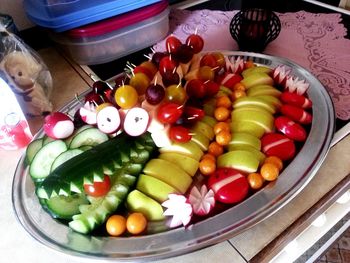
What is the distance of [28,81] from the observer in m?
0.68

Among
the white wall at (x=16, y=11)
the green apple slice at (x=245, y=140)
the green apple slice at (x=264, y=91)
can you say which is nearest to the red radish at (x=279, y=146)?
the green apple slice at (x=245, y=140)

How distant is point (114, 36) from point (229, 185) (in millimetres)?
539

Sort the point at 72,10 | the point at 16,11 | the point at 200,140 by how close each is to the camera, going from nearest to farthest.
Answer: the point at 200,140 < the point at 72,10 < the point at 16,11

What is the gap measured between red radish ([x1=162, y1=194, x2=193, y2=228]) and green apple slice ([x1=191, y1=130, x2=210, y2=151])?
12 cm

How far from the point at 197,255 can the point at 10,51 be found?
0.54 metres

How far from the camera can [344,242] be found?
51.7 inches

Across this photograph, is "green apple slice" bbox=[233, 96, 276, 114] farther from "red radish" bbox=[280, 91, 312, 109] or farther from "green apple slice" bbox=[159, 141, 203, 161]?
"green apple slice" bbox=[159, 141, 203, 161]

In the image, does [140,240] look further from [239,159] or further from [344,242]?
[344,242]

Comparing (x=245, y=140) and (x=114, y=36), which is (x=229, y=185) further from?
(x=114, y=36)

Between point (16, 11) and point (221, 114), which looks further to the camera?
point (16, 11)

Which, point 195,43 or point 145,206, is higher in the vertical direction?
point 195,43

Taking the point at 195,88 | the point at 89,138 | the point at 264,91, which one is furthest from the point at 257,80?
the point at 89,138

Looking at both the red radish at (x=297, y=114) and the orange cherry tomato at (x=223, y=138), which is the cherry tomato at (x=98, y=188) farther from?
the red radish at (x=297, y=114)

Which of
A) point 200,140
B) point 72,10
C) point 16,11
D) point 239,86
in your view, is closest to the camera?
point 200,140
